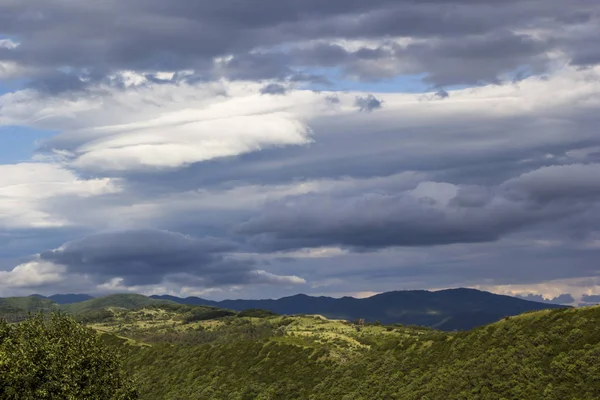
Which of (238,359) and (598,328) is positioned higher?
(598,328)

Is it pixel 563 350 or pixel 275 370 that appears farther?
pixel 275 370

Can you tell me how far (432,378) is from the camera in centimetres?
9606

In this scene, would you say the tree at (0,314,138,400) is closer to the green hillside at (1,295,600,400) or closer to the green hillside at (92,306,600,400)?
the green hillside at (1,295,600,400)

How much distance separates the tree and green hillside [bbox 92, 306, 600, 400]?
41267 mm

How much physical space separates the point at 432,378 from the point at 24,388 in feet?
179

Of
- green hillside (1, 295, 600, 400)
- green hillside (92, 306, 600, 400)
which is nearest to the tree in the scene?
green hillside (1, 295, 600, 400)

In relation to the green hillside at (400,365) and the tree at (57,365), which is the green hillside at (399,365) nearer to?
the green hillside at (400,365)

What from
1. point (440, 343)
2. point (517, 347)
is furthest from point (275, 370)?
point (517, 347)

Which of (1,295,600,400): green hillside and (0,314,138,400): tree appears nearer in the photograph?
(0,314,138,400): tree

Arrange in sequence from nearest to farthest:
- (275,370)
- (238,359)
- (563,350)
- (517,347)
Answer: (563,350) → (517,347) → (275,370) → (238,359)

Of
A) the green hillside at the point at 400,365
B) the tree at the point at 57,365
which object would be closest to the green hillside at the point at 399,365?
the green hillside at the point at 400,365

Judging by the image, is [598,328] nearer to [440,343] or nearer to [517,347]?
[517,347]

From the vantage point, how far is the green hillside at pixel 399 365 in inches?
3142

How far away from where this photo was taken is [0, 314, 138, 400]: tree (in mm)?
67812
